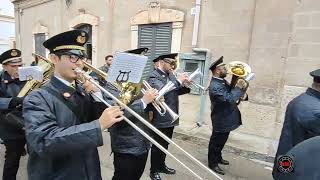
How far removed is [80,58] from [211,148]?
3.34 m

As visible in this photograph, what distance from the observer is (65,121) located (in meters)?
2.14

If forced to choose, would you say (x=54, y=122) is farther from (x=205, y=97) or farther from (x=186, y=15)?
(x=186, y=15)

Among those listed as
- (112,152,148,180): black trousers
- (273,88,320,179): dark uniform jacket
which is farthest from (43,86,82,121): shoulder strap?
(273,88,320,179): dark uniform jacket

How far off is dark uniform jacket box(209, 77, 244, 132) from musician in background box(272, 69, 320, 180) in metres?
1.61

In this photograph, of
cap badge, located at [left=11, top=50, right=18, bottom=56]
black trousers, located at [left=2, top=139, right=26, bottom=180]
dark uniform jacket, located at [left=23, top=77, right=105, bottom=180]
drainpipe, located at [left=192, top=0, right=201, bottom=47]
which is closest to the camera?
dark uniform jacket, located at [left=23, top=77, right=105, bottom=180]

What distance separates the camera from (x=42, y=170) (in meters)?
2.16

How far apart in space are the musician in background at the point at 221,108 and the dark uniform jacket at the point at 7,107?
9.00 ft

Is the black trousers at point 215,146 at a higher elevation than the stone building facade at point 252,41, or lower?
lower

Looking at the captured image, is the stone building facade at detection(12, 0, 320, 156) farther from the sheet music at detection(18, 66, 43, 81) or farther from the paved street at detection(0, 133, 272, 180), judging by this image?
the sheet music at detection(18, 66, 43, 81)

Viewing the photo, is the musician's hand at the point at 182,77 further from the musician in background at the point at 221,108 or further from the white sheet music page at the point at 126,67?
the white sheet music page at the point at 126,67

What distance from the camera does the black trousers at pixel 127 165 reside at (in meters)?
3.28

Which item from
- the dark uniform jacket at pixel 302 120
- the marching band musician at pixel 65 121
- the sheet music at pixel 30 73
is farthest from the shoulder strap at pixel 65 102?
the dark uniform jacket at pixel 302 120

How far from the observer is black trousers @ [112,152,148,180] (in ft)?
10.8

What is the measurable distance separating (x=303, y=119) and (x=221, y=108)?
2.12 meters
